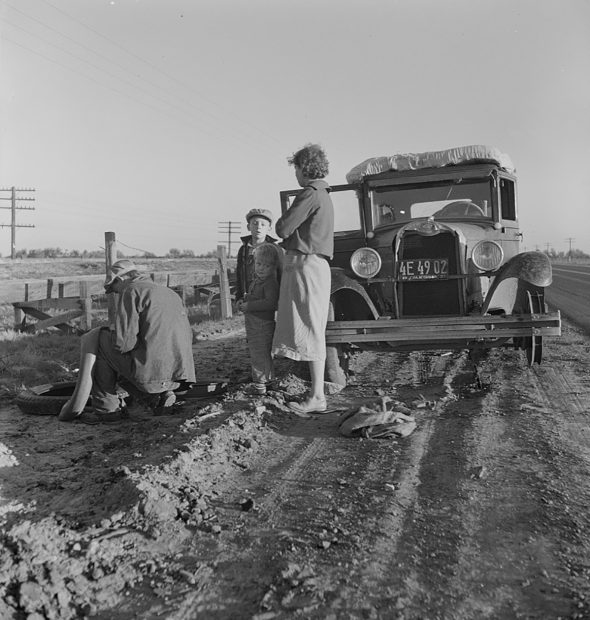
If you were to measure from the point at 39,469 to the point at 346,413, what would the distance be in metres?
2.24

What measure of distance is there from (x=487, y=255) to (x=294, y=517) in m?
4.38

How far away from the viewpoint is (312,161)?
4.92 m

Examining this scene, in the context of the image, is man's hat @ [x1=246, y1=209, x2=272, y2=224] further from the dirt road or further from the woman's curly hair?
the dirt road

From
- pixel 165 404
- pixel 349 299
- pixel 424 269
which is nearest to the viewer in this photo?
pixel 165 404

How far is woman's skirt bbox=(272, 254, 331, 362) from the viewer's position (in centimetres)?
489

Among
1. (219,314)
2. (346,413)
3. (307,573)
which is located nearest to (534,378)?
(346,413)

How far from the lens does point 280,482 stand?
343 centimetres

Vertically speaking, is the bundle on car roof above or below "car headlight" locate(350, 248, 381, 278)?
above

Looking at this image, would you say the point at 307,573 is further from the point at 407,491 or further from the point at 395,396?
the point at 395,396

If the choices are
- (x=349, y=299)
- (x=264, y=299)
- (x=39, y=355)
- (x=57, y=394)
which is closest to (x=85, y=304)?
(x=39, y=355)

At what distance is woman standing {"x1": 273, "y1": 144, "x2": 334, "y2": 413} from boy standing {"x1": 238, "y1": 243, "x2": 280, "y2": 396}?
0.42 metres

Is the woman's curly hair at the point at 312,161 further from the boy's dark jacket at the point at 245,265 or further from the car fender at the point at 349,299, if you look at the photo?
the car fender at the point at 349,299

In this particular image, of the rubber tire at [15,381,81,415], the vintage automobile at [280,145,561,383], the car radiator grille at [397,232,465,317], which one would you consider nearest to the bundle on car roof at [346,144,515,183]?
the vintage automobile at [280,145,561,383]

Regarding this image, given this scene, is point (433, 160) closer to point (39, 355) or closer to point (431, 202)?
point (431, 202)
